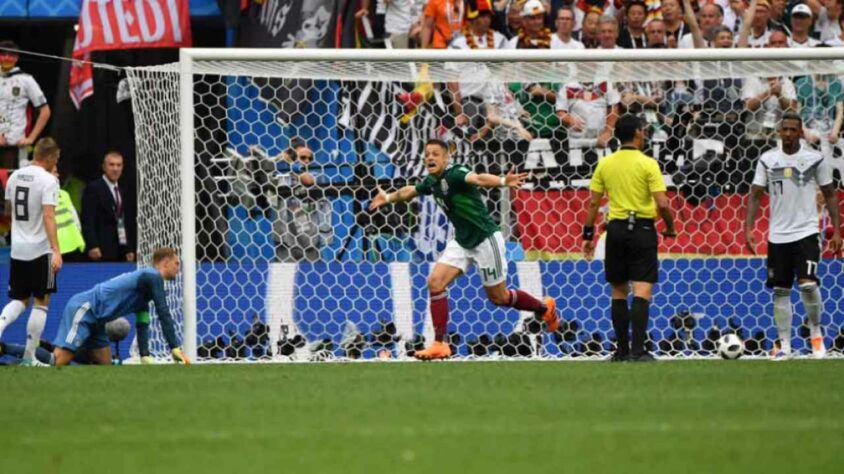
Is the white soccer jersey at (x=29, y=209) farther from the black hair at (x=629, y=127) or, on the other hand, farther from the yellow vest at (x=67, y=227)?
the black hair at (x=629, y=127)

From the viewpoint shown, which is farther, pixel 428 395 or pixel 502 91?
pixel 502 91

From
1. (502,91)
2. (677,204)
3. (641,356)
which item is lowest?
(641,356)

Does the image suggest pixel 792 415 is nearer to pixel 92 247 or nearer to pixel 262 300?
pixel 262 300

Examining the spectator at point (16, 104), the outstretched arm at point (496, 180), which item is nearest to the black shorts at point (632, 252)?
the outstretched arm at point (496, 180)

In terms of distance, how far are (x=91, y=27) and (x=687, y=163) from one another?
21.4 feet

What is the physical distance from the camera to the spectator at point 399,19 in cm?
1816

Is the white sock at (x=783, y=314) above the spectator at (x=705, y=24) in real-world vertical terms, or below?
below

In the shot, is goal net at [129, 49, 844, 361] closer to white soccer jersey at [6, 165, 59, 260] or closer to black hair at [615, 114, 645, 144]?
white soccer jersey at [6, 165, 59, 260]

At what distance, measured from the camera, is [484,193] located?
1633 cm

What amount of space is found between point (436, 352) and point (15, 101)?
21.5 feet

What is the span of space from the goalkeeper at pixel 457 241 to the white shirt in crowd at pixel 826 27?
5051mm

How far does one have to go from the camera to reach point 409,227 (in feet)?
54.4

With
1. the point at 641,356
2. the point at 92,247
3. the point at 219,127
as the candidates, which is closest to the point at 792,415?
the point at 641,356

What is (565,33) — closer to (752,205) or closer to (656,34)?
(656,34)
